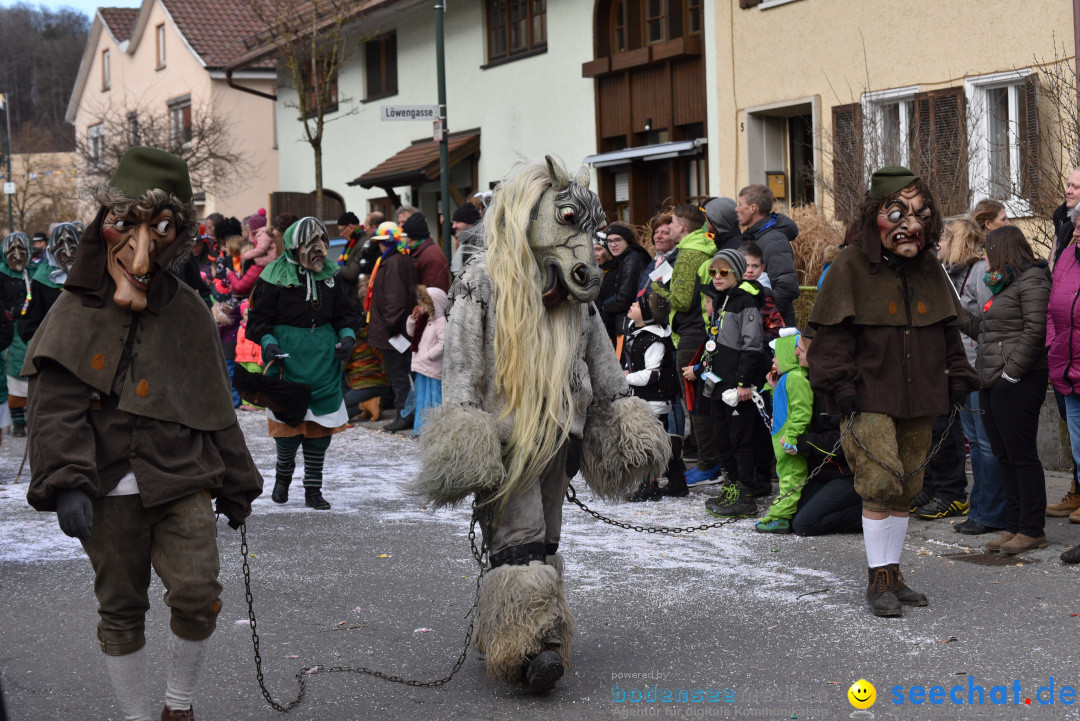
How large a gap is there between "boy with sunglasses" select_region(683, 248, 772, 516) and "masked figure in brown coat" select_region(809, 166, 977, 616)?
2.22 metres

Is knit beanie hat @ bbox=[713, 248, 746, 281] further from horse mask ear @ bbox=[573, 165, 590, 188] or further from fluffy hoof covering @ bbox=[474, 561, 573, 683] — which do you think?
fluffy hoof covering @ bbox=[474, 561, 573, 683]

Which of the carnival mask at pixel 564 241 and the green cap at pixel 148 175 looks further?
the carnival mask at pixel 564 241

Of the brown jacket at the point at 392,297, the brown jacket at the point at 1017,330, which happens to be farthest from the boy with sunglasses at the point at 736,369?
the brown jacket at the point at 392,297

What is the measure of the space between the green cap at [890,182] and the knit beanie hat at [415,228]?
23.5 ft

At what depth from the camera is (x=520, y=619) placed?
16.0 ft

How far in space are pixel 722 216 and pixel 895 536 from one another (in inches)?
171

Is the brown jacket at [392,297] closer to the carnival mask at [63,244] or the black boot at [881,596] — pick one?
the carnival mask at [63,244]

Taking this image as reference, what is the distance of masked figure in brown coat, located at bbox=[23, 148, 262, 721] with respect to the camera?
4.23 meters

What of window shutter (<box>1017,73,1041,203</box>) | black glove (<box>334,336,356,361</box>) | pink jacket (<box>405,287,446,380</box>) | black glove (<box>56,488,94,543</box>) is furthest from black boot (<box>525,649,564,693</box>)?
window shutter (<box>1017,73,1041,203</box>)

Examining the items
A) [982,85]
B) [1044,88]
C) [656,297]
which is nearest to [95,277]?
[656,297]

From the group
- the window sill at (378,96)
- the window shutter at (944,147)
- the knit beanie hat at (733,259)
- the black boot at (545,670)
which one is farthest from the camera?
the window sill at (378,96)

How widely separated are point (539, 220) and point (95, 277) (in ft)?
6.00

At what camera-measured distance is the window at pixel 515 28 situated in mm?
22219

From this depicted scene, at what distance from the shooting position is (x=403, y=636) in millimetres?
5879
